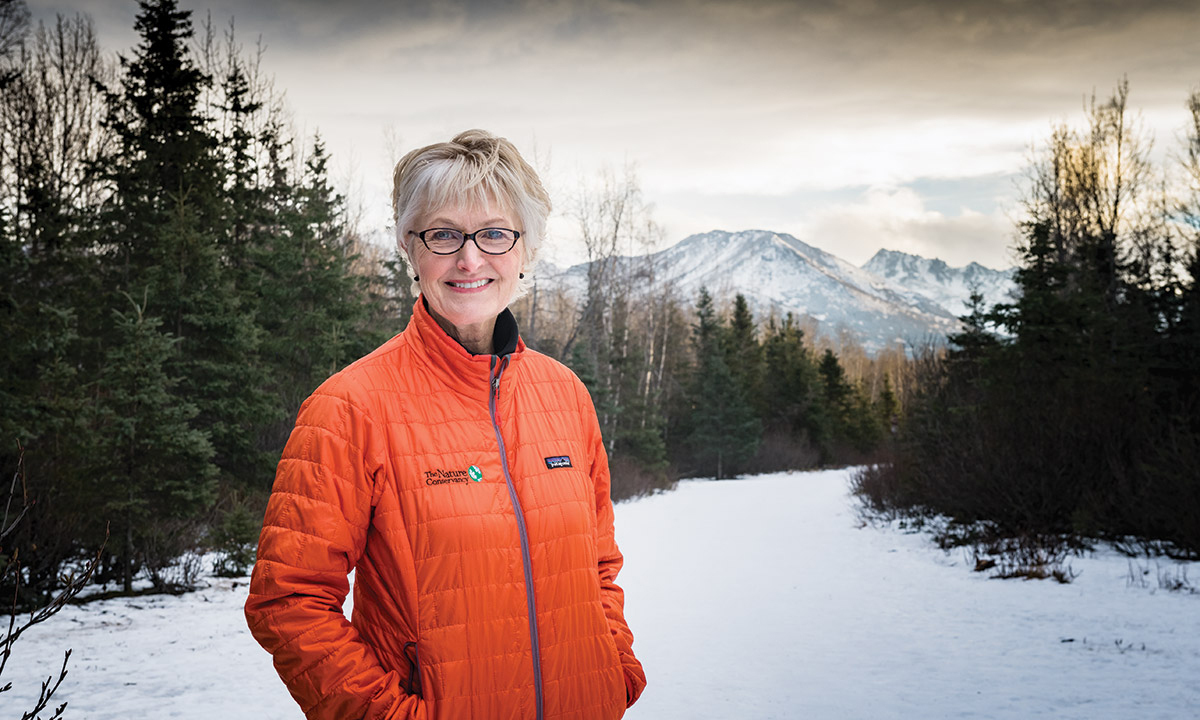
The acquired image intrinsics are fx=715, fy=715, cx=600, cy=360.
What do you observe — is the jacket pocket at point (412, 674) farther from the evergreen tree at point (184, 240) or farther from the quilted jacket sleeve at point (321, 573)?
Answer: the evergreen tree at point (184, 240)

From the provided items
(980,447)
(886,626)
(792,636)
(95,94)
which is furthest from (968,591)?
(95,94)

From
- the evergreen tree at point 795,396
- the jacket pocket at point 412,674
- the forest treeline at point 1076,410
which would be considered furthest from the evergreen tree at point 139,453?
the evergreen tree at point 795,396

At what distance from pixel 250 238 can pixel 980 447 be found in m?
17.0

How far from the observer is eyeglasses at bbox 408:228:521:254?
1.89m

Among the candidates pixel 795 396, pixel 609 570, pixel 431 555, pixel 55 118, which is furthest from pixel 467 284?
pixel 795 396

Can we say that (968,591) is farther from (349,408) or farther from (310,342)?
(310,342)

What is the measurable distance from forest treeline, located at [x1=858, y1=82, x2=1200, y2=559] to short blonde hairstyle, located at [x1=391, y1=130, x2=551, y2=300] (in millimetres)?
10425

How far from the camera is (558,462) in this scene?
6.39ft

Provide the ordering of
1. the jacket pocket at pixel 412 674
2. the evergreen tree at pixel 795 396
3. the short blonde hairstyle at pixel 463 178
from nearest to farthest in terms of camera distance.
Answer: the jacket pocket at pixel 412 674 < the short blonde hairstyle at pixel 463 178 < the evergreen tree at pixel 795 396

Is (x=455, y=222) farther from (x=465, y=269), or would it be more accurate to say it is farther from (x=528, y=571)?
(x=528, y=571)

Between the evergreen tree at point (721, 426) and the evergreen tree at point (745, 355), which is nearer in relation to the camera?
the evergreen tree at point (721, 426)

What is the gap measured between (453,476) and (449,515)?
0.09 meters

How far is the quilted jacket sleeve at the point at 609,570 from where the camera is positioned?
207 centimetres

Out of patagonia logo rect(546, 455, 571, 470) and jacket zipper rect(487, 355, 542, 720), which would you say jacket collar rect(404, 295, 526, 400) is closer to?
jacket zipper rect(487, 355, 542, 720)
